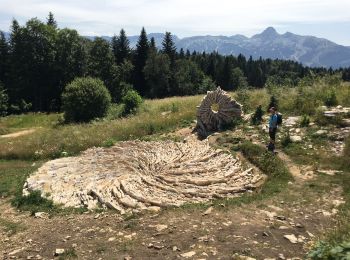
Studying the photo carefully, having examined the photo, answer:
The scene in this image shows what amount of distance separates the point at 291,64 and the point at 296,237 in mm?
144387

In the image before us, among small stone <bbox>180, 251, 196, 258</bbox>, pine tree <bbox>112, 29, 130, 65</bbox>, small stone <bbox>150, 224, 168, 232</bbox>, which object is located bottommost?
small stone <bbox>150, 224, 168, 232</bbox>

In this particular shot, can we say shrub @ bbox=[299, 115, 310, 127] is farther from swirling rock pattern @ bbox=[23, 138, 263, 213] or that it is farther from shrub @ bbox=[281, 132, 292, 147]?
swirling rock pattern @ bbox=[23, 138, 263, 213]

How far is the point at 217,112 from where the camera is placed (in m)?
22.9

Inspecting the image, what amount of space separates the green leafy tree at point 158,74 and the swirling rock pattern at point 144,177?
46.2m

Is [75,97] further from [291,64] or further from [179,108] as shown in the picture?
[291,64]

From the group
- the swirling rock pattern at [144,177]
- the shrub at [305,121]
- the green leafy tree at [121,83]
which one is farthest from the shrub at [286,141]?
the green leafy tree at [121,83]

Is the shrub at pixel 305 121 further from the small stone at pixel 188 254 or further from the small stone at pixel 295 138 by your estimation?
the small stone at pixel 188 254

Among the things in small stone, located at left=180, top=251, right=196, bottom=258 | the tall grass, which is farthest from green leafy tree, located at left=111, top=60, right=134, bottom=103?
small stone, located at left=180, top=251, right=196, bottom=258

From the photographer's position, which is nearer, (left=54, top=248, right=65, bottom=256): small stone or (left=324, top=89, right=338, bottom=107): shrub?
(left=54, top=248, right=65, bottom=256): small stone

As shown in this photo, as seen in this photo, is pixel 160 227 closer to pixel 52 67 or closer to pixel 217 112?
pixel 217 112

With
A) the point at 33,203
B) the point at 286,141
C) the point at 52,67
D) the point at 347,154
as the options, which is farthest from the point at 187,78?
the point at 33,203

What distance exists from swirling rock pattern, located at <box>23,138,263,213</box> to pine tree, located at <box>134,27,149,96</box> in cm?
5038

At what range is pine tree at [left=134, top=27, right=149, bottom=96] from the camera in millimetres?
69562

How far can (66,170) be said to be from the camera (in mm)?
18156
